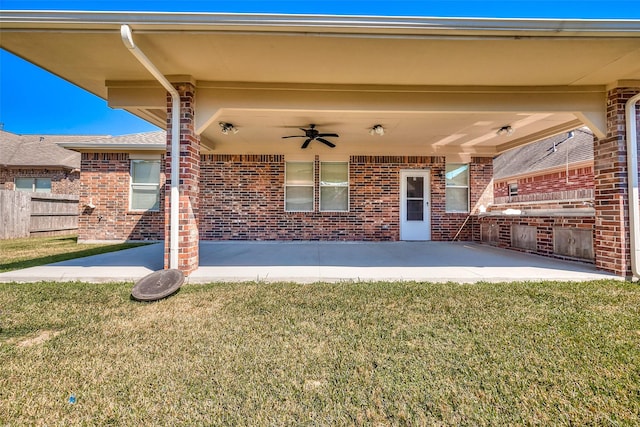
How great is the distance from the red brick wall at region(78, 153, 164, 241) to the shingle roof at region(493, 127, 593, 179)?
488 inches

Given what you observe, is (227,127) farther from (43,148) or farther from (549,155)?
(43,148)

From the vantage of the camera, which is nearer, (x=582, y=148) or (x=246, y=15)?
(x=246, y=15)

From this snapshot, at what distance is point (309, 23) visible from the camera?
307 centimetres

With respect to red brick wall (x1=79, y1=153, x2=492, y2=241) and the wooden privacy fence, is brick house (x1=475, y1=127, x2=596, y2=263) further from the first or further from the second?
the wooden privacy fence

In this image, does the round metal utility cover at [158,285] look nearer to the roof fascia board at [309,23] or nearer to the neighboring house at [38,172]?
the roof fascia board at [309,23]

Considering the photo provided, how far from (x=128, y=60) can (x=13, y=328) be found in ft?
10.7

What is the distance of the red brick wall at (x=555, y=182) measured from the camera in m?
10.1

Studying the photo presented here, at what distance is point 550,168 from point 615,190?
27.8 ft

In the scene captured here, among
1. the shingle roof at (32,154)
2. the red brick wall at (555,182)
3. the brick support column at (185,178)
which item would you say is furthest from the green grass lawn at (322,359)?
the shingle roof at (32,154)

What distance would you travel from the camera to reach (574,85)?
4.39 meters

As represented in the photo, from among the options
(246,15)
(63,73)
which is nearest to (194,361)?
(246,15)

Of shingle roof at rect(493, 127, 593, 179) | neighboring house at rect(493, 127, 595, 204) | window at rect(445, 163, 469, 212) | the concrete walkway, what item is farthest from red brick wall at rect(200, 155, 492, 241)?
shingle roof at rect(493, 127, 593, 179)

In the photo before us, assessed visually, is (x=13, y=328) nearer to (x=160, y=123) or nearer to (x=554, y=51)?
(x=160, y=123)

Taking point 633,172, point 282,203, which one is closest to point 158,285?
point 282,203
